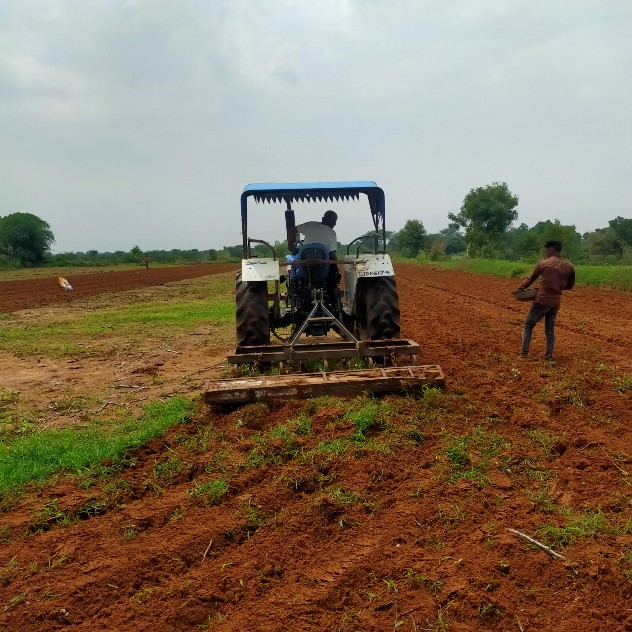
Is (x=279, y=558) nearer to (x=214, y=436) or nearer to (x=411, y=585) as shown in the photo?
(x=411, y=585)

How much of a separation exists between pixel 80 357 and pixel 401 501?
20.9 ft

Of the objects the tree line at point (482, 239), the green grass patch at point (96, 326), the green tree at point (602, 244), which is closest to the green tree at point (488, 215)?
the tree line at point (482, 239)

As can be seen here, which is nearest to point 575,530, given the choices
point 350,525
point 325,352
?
point 350,525

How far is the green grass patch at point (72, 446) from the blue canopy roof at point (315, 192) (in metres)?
2.68

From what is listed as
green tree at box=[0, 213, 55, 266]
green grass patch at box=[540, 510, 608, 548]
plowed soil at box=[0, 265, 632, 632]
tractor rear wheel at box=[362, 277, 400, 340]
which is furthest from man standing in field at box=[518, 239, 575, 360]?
green tree at box=[0, 213, 55, 266]

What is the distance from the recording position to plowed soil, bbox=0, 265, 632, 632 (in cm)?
218

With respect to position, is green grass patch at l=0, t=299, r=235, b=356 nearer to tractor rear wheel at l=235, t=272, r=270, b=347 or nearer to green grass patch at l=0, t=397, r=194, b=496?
tractor rear wheel at l=235, t=272, r=270, b=347

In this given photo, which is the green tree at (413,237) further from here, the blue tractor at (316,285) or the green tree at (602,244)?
the blue tractor at (316,285)

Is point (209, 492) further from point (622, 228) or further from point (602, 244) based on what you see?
point (622, 228)

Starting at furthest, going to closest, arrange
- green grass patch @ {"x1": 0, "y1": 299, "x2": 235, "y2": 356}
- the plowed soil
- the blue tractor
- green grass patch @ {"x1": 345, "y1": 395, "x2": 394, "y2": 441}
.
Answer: green grass patch @ {"x1": 0, "y1": 299, "x2": 235, "y2": 356} → the blue tractor → green grass patch @ {"x1": 345, "y1": 395, "x2": 394, "y2": 441} → the plowed soil

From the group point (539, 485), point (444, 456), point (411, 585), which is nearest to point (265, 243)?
point (444, 456)

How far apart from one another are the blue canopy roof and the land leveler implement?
0.04 feet

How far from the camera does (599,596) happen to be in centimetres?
216

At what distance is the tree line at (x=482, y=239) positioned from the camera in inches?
1278
